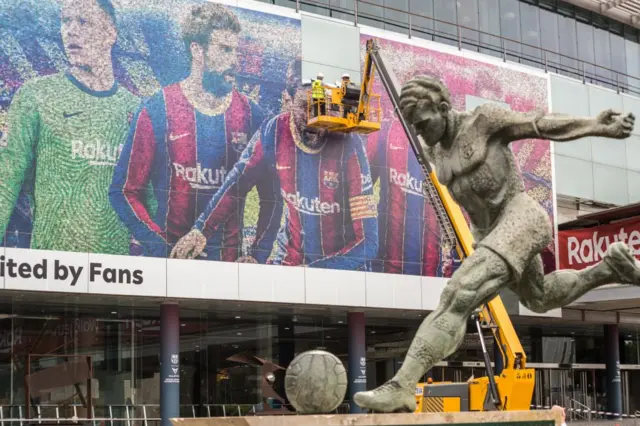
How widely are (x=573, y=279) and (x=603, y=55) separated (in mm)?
34332

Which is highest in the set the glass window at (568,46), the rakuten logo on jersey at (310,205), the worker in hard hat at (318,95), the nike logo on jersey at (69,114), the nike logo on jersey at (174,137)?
the glass window at (568,46)

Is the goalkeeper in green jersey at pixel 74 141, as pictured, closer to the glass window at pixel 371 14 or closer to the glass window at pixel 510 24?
the glass window at pixel 371 14

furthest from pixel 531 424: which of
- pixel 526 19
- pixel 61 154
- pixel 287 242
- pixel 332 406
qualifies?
pixel 526 19

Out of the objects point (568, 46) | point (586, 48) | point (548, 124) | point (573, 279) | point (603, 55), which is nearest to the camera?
point (548, 124)

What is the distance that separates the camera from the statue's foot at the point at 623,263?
24.8ft

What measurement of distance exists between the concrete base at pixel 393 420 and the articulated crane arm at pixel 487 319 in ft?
52.2

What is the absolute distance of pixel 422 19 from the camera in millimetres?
34188

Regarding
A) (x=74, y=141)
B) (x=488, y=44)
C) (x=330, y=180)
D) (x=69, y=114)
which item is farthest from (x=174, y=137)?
(x=488, y=44)

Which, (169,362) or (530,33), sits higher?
(530,33)

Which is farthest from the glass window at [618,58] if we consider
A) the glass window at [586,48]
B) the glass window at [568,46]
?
the glass window at [568,46]

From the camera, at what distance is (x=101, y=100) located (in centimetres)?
2555

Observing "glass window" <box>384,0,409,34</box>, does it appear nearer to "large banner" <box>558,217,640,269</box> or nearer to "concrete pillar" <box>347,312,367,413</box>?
"large banner" <box>558,217,640,269</box>

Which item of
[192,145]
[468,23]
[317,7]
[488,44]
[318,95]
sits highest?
[468,23]

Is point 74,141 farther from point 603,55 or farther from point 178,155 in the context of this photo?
point 603,55
